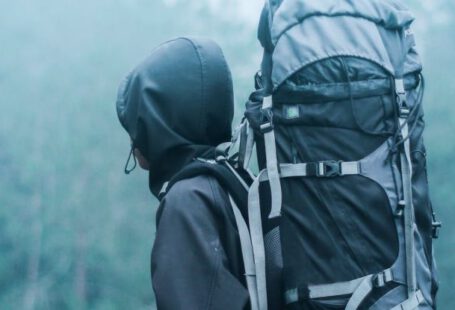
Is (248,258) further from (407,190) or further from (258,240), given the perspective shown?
(407,190)

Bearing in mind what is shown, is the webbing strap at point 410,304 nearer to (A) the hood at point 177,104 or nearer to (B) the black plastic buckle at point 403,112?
(B) the black plastic buckle at point 403,112

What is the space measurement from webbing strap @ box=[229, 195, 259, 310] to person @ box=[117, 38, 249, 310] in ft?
0.06

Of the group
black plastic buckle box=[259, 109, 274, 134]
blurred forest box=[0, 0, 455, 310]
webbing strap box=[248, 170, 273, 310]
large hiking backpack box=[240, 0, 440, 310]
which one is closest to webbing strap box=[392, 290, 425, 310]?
large hiking backpack box=[240, 0, 440, 310]

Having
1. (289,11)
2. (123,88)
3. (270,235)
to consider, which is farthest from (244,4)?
(270,235)

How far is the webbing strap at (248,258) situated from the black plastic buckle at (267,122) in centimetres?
18

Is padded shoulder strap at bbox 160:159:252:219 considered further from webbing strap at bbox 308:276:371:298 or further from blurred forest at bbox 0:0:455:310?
blurred forest at bbox 0:0:455:310

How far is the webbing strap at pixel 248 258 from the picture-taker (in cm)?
124

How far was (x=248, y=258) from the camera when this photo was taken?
1.26 metres

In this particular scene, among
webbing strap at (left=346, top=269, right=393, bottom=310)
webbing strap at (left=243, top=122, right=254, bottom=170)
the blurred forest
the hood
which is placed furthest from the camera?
the blurred forest

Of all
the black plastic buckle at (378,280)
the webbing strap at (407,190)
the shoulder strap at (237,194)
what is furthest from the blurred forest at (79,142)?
the black plastic buckle at (378,280)

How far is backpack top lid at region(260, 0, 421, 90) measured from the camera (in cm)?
121

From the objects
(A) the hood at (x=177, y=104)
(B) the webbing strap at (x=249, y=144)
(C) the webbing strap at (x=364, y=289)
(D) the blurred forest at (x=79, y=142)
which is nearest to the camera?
(C) the webbing strap at (x=364, y=289)

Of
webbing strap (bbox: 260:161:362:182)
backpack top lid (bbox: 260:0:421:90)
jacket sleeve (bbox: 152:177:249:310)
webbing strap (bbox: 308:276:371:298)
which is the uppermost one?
backpack top lid (bbox: 260:0:421:90)

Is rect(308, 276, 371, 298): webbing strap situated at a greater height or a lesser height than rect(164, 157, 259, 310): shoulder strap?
lesser
